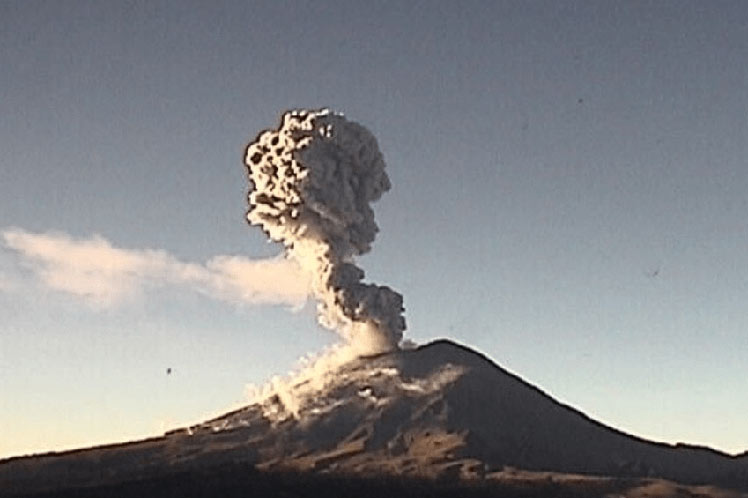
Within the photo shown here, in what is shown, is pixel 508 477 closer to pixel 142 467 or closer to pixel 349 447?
pixel 349 447

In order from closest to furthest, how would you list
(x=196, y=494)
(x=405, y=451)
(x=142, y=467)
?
(x=196, y=494) → (x=142, y=467) → (x=405, y=451)

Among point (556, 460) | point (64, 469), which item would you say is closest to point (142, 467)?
point (64, 469)

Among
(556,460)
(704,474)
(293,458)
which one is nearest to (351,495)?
(293,458)

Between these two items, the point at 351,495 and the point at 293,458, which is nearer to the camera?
the point at 351,495

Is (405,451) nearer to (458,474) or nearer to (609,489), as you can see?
(458,474)

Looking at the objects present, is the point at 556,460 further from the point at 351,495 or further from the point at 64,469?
the point at 64,469

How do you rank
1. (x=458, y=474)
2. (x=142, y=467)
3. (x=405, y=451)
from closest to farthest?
(x=458, y=474), (x=142, y=467), (x=405, y=451)

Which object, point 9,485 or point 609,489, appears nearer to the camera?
point 609,489

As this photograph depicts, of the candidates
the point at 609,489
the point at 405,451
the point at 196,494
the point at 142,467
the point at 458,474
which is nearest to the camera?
the point at 196,494
